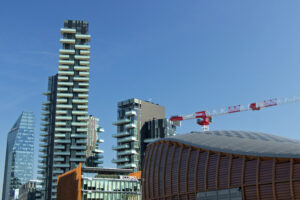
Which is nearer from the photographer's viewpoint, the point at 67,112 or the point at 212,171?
the point at 212,171

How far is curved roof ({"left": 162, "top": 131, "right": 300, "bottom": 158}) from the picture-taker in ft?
165

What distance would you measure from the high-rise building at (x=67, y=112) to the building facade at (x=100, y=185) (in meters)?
56.6

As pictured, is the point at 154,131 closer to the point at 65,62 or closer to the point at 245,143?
the point at 65,62

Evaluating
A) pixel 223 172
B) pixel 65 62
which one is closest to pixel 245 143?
pixel 223 172

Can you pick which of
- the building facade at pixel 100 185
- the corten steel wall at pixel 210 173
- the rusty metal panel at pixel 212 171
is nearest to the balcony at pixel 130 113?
the building facade at pixel 100 185

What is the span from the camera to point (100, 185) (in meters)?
111

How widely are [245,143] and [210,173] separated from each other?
6.73 m

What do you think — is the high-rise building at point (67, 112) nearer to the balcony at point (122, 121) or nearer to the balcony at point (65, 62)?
the balcony at point (65, 62)

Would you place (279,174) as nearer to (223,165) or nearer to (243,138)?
(223,165)

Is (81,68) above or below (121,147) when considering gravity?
above

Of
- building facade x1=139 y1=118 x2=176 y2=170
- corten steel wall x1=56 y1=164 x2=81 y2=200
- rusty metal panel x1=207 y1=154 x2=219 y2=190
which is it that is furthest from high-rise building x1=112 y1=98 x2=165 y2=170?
rusty metal panel x1=207 y1=154 x2=219 y2=190

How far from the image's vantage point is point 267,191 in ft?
161

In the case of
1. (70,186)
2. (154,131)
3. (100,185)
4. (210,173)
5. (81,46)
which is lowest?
(70,186)

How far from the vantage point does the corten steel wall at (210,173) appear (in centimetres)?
4784
